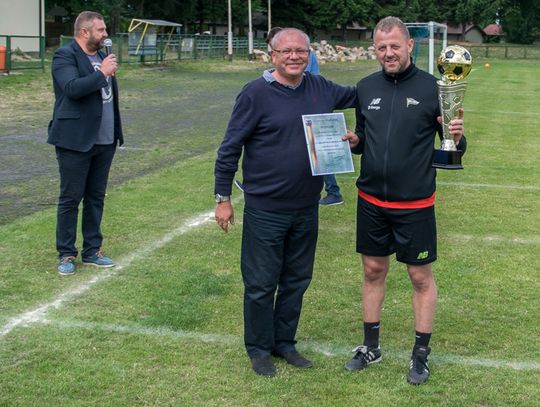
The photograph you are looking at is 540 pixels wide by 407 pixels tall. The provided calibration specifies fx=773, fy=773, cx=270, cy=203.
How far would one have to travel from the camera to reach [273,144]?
13.8ft

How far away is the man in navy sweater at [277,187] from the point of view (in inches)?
164

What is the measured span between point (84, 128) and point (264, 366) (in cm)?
267

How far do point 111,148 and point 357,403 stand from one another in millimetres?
3308

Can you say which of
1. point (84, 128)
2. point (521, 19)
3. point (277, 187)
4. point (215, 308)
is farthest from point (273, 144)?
point (521, 19)

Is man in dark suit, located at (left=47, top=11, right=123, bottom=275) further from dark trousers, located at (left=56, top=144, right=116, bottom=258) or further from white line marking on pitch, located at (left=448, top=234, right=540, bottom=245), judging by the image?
white line marking on pitch, located at (left=448, top=234, right=540, bottom=245)

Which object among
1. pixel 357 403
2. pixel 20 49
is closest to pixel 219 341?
pixel 357 403

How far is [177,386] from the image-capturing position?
4172mm

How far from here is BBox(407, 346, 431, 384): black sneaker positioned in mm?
4281

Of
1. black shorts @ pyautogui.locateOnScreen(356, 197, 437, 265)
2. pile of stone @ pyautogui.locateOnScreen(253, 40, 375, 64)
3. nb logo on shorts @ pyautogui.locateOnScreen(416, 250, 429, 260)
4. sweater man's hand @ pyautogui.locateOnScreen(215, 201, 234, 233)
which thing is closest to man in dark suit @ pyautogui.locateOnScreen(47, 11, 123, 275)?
sweater man's hand @ pyautogui.locateOnScreen(215, 201, 234, 233)

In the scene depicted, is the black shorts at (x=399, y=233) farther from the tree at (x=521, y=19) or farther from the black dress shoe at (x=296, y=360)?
the tree at (x=521, y=19)

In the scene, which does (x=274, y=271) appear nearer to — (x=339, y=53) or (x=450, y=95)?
(x=450, y=95)

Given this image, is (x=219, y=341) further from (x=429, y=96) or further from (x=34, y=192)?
(x=34, y=192)

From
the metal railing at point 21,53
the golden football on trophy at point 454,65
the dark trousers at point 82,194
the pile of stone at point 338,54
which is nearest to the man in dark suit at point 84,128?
the dark trousers at point 82,194

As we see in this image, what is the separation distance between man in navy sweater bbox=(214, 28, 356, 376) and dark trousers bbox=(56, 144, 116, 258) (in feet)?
7.03
